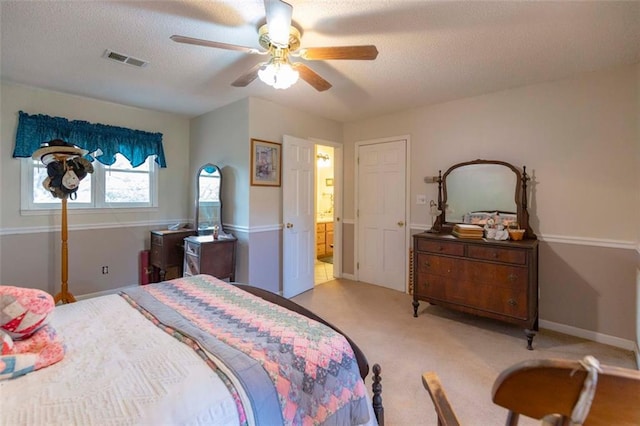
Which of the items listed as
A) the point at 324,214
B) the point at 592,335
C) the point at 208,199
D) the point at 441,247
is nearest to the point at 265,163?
the point at 208,199

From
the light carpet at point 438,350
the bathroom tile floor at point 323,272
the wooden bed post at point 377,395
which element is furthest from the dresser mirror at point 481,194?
the wooden bed post at point 377,395

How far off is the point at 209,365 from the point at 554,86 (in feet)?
12.3

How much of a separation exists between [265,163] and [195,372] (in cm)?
290

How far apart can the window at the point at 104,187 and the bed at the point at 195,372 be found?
254cm

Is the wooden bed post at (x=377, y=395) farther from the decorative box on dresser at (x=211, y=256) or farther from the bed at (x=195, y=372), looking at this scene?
the decorative box on dresser at (x=211, y=256)

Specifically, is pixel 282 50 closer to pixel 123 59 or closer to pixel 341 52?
pixel 341 52

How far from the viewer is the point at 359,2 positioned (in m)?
1.78

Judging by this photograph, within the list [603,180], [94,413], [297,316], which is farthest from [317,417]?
[603,180]

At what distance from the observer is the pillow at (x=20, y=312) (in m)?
1.12

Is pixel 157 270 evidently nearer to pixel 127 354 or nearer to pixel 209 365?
pixel 127 354

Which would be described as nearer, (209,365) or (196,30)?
(209,365)

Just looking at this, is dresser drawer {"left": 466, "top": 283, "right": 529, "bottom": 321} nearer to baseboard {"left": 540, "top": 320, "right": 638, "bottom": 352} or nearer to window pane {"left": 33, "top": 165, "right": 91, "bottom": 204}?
baseboard {"left": 540, "top": 320, "right": 638, "bottom": 352}

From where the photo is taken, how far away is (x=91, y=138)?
141 inches

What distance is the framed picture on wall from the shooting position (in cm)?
353
